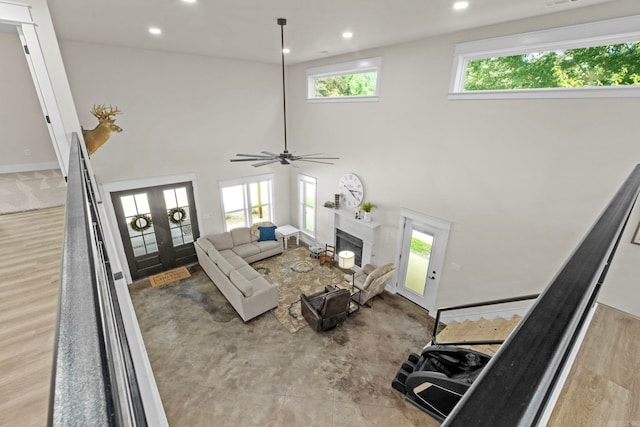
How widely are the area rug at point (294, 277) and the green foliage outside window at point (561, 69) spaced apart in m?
5.09

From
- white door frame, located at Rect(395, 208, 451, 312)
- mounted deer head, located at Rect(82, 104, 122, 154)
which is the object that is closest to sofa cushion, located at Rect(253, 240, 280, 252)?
white door frame, located at Rect(395, 208, 451, 312)

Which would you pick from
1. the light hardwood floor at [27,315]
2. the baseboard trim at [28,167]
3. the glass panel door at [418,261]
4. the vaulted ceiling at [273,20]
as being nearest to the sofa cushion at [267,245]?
the glass panel door at [418,261]

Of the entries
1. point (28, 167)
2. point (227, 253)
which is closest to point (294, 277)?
point (227, 253)

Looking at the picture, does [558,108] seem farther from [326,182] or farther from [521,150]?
[326,182]

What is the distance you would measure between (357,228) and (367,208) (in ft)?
2.45

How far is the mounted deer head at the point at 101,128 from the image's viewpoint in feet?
18.3

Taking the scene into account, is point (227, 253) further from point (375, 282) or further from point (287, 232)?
point (375, 282)

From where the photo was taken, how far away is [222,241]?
764 cm

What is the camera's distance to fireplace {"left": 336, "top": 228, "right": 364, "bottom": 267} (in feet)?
23.5

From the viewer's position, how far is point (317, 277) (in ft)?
23.8

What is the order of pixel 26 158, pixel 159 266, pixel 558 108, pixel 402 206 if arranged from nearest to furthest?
pixel 558 108
pixel 26 158
pixel 402 206
pixel 159 266

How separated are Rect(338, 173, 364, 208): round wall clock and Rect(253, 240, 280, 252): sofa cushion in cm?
247

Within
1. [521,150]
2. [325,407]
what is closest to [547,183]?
[521,150]

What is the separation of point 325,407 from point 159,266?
544 centimetres
